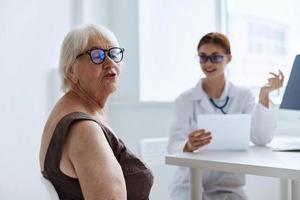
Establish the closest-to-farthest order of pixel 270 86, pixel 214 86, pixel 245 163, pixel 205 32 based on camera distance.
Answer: pixel 245 163 < pixel 270 86 < pixel 214 86 < pixel 205 32

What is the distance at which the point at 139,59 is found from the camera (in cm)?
267

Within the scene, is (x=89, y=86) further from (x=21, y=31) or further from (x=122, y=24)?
(x=122, y=24)

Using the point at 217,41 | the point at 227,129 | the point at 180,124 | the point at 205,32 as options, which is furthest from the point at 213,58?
the point at 205,32

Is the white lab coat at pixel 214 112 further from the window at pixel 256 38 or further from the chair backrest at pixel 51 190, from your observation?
the window at pixel 256 38

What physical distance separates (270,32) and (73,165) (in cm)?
231

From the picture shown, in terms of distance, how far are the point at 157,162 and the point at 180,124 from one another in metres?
0.67

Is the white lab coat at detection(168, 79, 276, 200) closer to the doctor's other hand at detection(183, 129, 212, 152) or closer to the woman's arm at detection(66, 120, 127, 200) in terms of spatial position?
the doctor's other hand at detection(183, 129, 212, 152)

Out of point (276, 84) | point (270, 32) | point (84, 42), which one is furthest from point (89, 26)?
point (270, 32)

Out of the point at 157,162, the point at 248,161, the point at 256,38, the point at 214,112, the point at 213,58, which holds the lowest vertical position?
the point at 157,162

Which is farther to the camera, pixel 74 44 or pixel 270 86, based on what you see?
pixel 270 86

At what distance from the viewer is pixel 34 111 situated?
7.47 feet

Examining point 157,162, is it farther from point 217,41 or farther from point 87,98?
point 87,98

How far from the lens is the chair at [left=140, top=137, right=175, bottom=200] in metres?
2.57

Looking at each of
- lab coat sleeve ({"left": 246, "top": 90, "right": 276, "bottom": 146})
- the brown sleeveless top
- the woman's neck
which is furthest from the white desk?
the woman's neck
